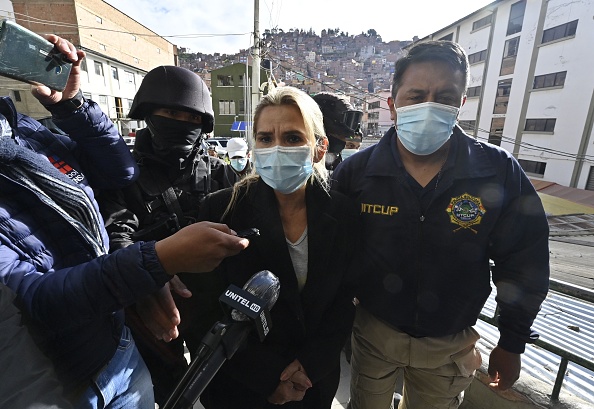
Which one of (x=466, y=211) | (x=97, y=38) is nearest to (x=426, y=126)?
(x=466, y=211)

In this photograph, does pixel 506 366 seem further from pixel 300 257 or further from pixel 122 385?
pixel 122 385

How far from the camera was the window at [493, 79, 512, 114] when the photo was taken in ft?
78.1

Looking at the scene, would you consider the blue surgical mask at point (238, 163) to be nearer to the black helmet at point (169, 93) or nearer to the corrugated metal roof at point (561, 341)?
the black helmet at point (169, 93)

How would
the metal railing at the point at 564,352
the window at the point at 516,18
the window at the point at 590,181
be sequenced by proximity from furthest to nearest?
the window at the point at 516,18 < the window at the point at 590,181 < the metal railing at the point at 564,352

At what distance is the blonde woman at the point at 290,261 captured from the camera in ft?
5.19

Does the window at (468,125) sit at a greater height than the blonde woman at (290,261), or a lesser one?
greater

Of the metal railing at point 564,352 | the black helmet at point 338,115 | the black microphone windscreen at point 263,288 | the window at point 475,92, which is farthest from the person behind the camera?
the window at point 475,92

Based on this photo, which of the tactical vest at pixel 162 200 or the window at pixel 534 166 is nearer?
the tactical vest at pixel 162 200

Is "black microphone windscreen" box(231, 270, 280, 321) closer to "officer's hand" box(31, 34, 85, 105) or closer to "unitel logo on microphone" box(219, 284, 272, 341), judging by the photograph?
"unitel logo on microphone" box(219, 284, 272, 341)

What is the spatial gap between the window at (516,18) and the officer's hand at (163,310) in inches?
1207

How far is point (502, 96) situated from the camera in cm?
2427

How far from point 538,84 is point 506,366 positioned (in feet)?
89.0

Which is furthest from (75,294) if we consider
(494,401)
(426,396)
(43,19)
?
(43,19)

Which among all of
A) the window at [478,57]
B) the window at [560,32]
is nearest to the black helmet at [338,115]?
the window at [560,32]
